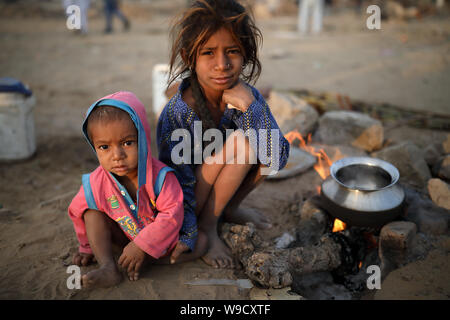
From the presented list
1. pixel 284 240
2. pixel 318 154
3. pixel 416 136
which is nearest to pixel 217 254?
pixel 284 240

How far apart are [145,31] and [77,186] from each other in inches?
360

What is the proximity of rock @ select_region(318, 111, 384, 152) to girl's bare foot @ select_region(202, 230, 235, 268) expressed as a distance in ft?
6.61

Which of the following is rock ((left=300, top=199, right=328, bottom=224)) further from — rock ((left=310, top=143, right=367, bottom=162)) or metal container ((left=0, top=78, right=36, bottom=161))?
metal container ((left=0, top=78, right=36, bottom=161))

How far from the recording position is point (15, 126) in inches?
143

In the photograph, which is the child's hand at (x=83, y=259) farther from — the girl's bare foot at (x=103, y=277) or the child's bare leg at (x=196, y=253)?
the child's bare leg at (x=196, y=253)

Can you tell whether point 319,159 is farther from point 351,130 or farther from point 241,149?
point 241,149

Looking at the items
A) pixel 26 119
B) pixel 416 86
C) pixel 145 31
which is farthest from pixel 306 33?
pixel 26 119

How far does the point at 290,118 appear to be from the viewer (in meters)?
3.87

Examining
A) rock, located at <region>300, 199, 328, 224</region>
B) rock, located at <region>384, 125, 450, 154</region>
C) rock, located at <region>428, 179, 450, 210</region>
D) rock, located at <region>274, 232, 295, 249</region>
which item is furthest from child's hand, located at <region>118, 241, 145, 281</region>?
rock, located at <region>384, 125, 450, 154</region>

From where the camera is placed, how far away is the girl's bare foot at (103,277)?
1.90 meters

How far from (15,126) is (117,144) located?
231cm

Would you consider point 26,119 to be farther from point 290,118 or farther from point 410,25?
point 410,25

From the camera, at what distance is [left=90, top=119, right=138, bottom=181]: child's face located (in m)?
1.89

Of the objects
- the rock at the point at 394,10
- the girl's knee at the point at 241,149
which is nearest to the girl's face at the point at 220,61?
the girl's knee at the point at 241,149
